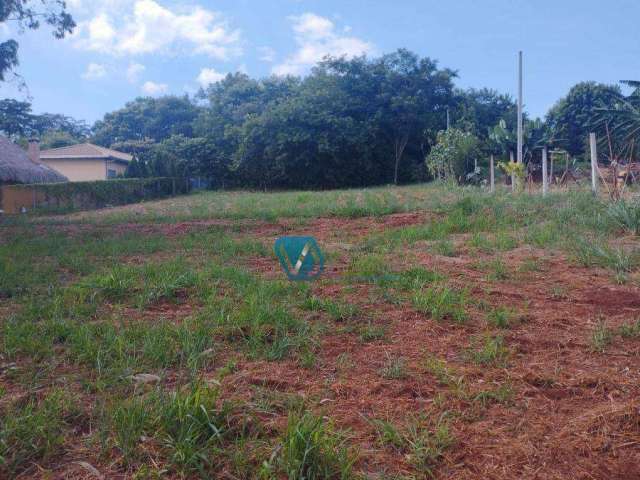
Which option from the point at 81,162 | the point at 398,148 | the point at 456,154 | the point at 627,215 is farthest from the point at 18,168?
A: the point at 627,215

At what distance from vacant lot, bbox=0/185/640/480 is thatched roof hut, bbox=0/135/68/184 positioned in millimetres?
17030

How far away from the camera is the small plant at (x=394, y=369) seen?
2295 mm

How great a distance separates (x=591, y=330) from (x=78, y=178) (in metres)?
29.8

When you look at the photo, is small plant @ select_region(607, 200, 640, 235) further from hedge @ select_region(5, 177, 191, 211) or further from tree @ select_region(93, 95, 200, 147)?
tree @ select_region(93, 95, 200, 147)

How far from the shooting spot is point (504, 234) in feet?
19.6

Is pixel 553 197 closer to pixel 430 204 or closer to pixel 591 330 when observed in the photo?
pixel 430 204

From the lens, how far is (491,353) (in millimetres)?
2490

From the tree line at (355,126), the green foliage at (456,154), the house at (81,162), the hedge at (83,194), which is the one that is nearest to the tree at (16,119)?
the tree line at (355,126)

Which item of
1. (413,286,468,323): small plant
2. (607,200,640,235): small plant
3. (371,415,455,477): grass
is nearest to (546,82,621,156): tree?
(607,200,640,235): small plant

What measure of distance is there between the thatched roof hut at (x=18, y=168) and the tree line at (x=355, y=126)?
12.1 feet

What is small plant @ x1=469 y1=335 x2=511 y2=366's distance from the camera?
7.98 ft

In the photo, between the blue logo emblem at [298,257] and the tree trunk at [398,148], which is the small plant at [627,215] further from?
the tree trunk at [398,148]

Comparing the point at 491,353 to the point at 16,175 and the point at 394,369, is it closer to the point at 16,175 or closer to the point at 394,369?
the point at 394,369

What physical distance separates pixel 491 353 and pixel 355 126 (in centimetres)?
2540
